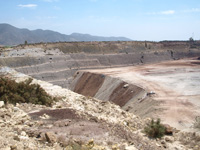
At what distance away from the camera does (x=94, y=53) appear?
5825cm

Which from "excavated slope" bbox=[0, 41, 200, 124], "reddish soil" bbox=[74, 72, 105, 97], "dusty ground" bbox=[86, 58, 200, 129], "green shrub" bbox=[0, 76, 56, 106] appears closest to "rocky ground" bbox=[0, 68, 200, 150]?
"green shrub" bbox=[0, 76, 56, 106]

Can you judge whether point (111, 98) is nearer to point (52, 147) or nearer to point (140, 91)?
point (140, 91)

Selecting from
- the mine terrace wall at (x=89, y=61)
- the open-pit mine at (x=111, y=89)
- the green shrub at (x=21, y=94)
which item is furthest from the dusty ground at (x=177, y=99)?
the green shrub at (x=21, y=94)

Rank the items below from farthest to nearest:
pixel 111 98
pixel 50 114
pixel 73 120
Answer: pixel 111 98, pixel 50 114, pixel 73 120

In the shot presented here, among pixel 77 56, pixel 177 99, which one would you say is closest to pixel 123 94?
pixel 177 99

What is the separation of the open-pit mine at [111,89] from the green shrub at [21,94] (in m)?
1.09

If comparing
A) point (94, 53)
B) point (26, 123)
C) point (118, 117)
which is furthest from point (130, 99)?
point (94, 53)

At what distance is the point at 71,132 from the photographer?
9430mm

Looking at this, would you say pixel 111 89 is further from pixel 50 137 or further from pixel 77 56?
pixel 50 137

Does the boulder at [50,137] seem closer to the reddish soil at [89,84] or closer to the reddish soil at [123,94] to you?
the reddish soil at [123,94]

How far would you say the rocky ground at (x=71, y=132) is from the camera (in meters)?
8.07

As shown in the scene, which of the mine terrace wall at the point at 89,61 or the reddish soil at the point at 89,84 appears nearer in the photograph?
the mine terrace wall at the point at 89,61

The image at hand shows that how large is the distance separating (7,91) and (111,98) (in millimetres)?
18996

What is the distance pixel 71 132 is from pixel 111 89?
2454 cm
